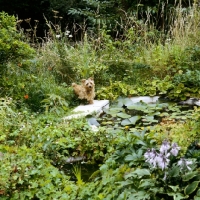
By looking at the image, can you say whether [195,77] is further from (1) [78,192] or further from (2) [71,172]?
(1) [78,192]

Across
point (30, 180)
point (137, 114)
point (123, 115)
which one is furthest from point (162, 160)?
point (137, 114)

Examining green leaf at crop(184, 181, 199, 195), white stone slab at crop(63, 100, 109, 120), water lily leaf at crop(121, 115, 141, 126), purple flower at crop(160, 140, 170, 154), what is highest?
purple flower at crop(160, 140, 170, 154)

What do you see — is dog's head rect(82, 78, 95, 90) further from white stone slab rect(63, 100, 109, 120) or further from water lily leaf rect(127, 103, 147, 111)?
water lily leaf rect(127, 103, 147, 111)

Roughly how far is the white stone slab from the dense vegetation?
146 mm

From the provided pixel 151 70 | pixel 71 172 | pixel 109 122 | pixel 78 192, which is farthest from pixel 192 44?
pixel 78 192

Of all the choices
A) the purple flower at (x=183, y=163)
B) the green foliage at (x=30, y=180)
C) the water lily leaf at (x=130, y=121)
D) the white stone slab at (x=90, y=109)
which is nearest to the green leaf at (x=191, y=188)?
the purple flower at (x=183, y=163)

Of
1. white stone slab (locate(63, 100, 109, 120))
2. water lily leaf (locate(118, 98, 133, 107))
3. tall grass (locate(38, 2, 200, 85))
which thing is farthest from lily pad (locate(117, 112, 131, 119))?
tall grass (locate(38, 2, 200, 85))

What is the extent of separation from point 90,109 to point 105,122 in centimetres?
57

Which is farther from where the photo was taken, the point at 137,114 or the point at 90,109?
the point at 90,109

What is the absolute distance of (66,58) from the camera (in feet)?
21.8

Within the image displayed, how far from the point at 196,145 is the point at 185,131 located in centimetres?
119

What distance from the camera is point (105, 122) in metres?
4.96

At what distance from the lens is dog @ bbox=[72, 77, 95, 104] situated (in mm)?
5613

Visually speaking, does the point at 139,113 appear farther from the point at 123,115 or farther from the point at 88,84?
the point at 88,84
